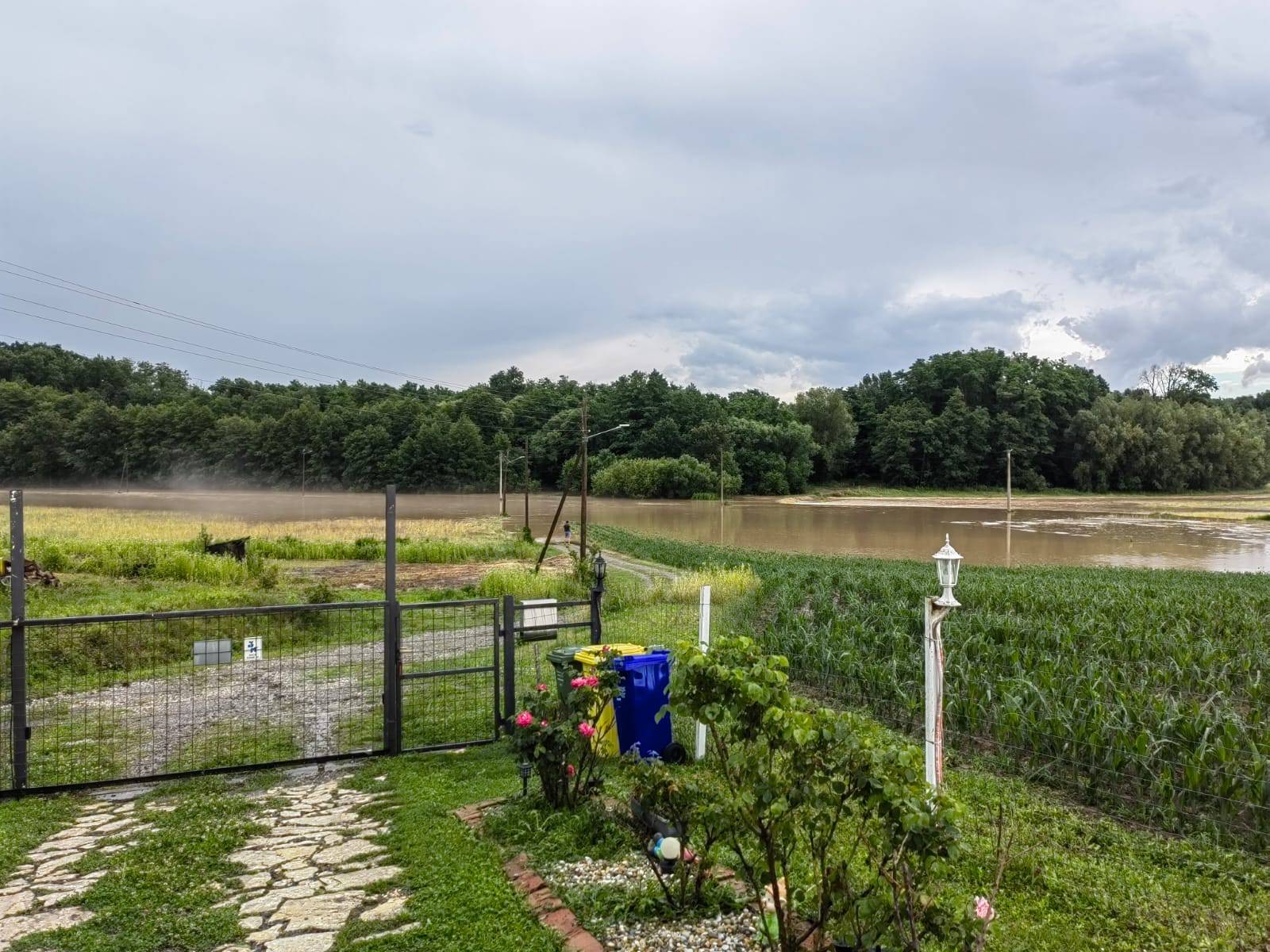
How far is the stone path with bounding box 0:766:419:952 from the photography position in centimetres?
335

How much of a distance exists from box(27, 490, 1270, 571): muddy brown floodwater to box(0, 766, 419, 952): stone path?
88.2 feet

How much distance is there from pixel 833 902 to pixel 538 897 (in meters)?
1.40

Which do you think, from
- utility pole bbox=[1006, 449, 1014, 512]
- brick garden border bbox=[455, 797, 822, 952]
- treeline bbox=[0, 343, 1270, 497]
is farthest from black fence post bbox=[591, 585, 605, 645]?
treeline bbox=[0, 343, 1270, 497]

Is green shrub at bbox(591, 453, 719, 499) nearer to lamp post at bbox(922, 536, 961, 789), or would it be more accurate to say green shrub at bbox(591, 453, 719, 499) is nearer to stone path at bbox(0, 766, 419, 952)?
stone path at bbox(0, 766, 419, 952)

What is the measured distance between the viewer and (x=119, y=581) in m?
16.8

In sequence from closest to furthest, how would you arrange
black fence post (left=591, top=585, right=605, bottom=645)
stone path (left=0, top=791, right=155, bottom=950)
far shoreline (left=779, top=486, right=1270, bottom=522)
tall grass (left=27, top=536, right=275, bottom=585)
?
stone path (left=0, top=791, right=155, bottom=950) → black fence post (left=591, top=585, right=605, bottom=645) → tall grass (left=27, top=536, right=275, bottom=585) → far shoreline (left=779, top=486, right=1270, bottom=522)

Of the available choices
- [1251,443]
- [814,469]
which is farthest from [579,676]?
[1251,443]

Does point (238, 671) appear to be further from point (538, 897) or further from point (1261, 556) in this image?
point (1261, 556)

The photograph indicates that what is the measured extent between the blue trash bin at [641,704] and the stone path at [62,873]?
3.07 metres

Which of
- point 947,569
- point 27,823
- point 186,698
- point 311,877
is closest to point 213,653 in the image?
point 27,823

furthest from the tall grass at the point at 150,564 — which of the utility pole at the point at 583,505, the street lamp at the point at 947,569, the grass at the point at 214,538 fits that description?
the street lamp at the point at 947,569

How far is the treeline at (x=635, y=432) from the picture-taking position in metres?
75.6

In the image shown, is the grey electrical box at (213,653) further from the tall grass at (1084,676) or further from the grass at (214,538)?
the grass at (214,538)

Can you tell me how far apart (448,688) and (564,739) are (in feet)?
16.8
